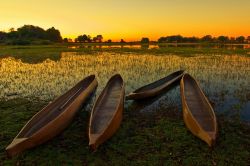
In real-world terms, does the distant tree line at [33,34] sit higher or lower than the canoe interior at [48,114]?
higher

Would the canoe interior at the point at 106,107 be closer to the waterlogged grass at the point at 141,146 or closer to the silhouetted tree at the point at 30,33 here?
the waterlogged grass at the point at 141,146

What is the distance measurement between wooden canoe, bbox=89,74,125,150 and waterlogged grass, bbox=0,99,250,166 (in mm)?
372

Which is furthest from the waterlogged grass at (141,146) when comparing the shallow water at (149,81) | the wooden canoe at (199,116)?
the shallow water at (149,81)

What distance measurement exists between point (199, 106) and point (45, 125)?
6.68 m

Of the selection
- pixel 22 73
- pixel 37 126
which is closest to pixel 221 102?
pixel 37 126

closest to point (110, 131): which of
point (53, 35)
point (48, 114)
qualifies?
point (48, 114)

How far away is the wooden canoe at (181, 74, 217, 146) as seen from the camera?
326 inches

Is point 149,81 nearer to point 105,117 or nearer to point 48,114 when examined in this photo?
point 105,117

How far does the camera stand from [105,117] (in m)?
10.0

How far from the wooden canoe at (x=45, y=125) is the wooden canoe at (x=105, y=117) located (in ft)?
3.17

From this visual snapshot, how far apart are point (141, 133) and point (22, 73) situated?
15570 millimetres

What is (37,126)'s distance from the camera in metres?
8.93

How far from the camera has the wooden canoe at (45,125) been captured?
7.38m

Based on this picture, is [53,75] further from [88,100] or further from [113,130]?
[113,130]
